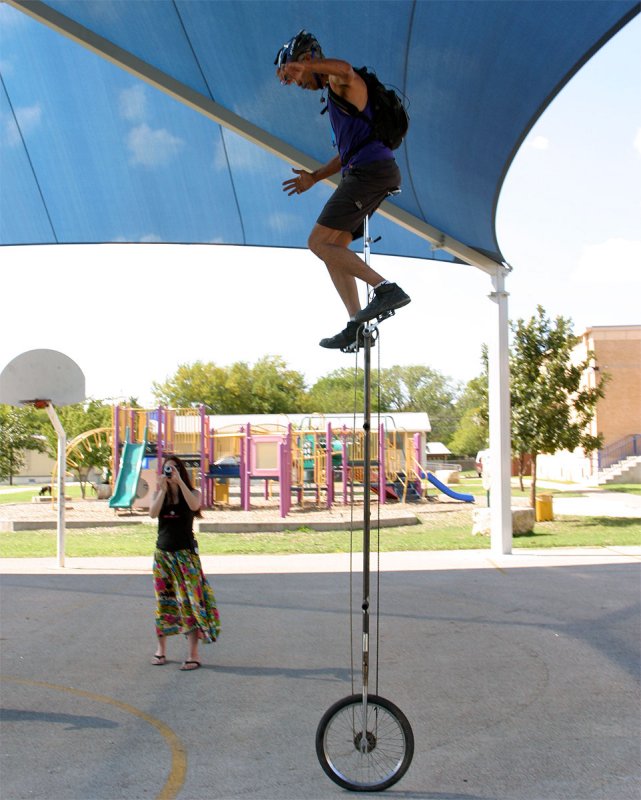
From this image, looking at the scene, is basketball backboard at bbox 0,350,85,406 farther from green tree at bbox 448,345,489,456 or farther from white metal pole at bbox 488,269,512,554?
green tree at bbox 448,345,489,456

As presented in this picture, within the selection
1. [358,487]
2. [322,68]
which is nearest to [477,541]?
[322,68]

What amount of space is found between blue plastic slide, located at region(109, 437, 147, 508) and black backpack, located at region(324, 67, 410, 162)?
20.8m

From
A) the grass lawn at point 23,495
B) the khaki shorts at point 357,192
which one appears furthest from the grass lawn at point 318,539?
the grass lawn at point 23,495

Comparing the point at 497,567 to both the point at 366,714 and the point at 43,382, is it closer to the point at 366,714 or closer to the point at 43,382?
the point at 43,382

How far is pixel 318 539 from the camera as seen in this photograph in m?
18.2

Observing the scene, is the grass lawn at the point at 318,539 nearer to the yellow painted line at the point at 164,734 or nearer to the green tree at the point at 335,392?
the yellow painted line at the point at 164,734

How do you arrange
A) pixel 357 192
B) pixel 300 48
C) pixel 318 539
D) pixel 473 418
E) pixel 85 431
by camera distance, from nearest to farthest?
pixel 300 48, pixel 357 192, pixel 318 539, pixel 473 418, pixel 85 431

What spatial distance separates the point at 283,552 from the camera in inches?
628

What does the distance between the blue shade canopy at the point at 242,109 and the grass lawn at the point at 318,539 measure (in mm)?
6291

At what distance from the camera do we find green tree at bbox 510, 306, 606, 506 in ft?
65.1

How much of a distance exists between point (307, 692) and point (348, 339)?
3.47 m

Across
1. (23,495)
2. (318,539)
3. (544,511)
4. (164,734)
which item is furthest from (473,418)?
(23,495)

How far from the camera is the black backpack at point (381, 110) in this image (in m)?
3.64

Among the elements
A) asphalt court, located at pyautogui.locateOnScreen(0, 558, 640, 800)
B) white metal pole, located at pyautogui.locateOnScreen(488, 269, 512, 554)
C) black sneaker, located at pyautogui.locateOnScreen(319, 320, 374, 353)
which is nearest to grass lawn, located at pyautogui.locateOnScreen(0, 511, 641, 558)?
white metal pole, located at pyautogui.locateOnScreen(488, 269, 512, 554)
